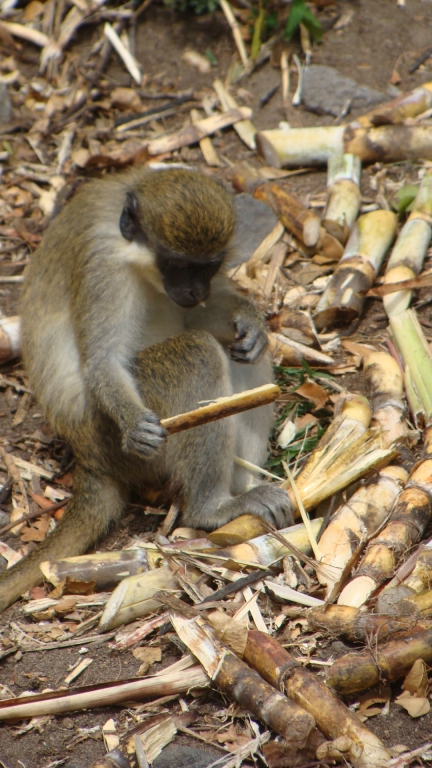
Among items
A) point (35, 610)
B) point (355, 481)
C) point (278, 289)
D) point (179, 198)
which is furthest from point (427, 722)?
point (278, 289)

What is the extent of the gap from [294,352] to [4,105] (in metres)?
4.83

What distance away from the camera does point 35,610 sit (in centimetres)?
457

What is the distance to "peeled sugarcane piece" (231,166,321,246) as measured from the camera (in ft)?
23.1

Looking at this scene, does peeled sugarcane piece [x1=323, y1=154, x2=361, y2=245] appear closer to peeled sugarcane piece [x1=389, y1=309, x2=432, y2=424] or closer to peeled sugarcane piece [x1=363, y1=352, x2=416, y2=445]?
peeled sugarcane piece [x1=389, y1=309, x2=432, y2=424]

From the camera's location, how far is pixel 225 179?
8055mm

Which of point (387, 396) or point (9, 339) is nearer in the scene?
point (387, 396)

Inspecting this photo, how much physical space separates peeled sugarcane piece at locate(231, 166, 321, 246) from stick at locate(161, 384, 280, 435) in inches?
110

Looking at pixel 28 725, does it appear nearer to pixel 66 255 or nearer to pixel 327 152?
pixel 66 255

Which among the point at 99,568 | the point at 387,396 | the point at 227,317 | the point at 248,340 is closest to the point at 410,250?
the point at 387,396

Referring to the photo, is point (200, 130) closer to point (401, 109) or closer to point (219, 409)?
point (401, 109)

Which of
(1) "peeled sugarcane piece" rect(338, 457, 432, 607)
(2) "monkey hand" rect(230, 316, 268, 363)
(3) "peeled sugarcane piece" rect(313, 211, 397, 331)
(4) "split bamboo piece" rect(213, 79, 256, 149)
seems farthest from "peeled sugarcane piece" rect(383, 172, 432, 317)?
(4) "split bamboo piece" rect(213, 79, 256, 149)

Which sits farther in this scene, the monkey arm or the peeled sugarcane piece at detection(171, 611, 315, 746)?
the monkey arm

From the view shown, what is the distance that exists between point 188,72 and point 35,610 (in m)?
6.86

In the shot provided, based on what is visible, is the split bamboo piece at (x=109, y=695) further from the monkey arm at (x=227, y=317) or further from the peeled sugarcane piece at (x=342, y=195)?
the peeled sugarcane piece at (x=342, y=195)
